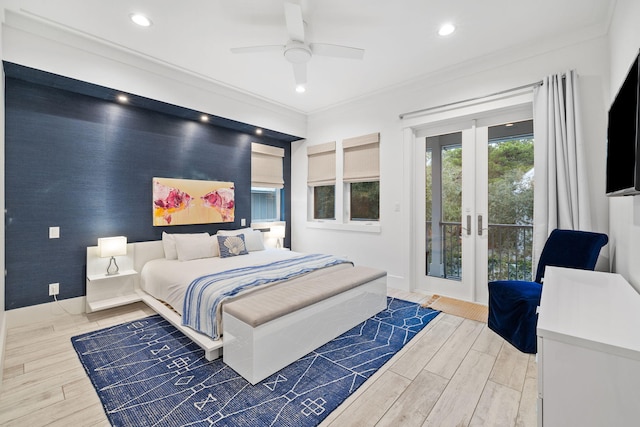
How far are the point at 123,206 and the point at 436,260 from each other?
408 centimetres

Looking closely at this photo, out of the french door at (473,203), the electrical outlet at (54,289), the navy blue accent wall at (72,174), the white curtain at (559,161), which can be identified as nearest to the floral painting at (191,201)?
the navy blue accent wall at (72,174)

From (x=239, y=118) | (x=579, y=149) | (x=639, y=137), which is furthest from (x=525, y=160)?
(x=239, y=118)

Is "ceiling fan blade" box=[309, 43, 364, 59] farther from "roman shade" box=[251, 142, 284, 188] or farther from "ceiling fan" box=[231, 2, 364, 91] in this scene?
"roman shade" box=[251, 142, 284, 188]

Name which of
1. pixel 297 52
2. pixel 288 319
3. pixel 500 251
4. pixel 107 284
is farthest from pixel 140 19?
pixel 500 251

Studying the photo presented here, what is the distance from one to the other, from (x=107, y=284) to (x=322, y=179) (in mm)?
3325

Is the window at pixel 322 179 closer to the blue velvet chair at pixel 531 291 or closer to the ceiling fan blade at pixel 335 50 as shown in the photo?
the ceiling fan blade at pixel 335 50

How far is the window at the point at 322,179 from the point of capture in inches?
192

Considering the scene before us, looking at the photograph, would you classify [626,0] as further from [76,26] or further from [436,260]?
[76,26]

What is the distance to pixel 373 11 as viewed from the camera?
2.46 m

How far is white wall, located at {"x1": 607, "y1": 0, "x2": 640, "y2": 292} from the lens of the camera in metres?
1.71

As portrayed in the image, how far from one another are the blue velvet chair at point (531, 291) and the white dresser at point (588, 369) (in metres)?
1.19

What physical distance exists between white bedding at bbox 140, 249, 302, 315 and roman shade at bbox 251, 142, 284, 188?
1.56m

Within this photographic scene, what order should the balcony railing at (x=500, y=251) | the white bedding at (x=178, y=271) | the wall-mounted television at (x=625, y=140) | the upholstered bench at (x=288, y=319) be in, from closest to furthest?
the wall-mounted television at (x=625, y=140) → the upholstered bench at (x=288, y=319) → the white bedding at (x=178, y=271) → the balcony railing at (x=500, y=251)

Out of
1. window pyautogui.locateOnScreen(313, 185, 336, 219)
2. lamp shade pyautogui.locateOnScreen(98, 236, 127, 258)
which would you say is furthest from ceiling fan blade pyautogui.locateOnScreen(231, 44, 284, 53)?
window pyautogui.locateOnScreen(313, 185, 336, 219)
